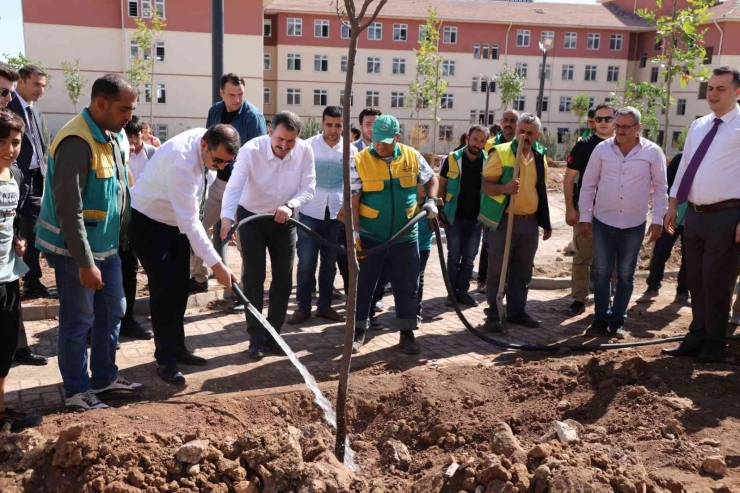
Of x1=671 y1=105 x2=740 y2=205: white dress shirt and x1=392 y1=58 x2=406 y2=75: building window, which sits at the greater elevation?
x1=392 y1=58 x2=406 y2=75: building window

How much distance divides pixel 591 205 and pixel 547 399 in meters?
2.52

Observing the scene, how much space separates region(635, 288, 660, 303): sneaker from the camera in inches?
301

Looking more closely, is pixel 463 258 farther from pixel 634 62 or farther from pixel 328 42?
pixel 634 62

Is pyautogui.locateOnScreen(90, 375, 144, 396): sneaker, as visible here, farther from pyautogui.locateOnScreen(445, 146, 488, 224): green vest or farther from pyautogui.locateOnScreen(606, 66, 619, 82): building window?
pyautogui.locateOnScreen(606, 66, 619, 82): building window

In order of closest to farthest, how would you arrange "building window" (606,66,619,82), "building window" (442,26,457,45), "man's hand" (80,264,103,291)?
"man's hand" (80,264,103,291) → "building window" (442,26,457,45) → "building window" (606,66,619,82)

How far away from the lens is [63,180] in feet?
12.5

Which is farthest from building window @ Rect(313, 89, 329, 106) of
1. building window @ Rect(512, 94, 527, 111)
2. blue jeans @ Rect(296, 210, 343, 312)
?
blue jeans @ Rect(296, 210, 343, 312)

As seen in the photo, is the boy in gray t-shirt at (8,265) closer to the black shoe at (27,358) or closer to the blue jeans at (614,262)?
the black shoe at (27,358)

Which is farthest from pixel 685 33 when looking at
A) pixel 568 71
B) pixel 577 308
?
pixel 568 71

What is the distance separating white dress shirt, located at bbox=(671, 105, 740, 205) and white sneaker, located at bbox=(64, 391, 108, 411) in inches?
184

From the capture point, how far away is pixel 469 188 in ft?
24.0

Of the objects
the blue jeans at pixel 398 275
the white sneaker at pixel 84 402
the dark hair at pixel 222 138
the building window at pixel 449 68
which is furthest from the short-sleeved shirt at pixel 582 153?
the building window at pixel 449 68

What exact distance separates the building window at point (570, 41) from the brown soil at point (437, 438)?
159ft

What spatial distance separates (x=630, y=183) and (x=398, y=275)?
2328mm
